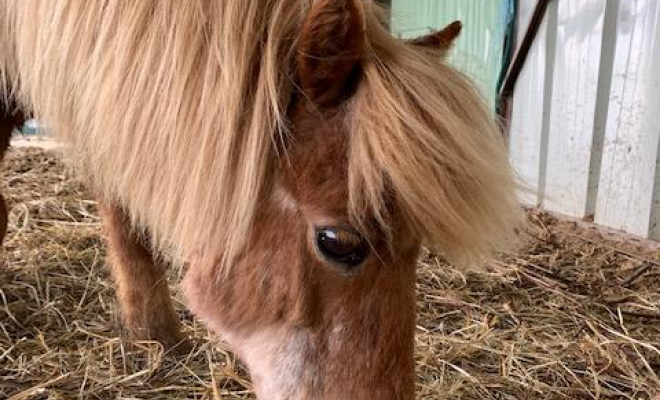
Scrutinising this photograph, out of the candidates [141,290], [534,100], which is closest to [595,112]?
[534,100]

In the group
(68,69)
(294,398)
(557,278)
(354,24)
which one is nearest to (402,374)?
(294,398)

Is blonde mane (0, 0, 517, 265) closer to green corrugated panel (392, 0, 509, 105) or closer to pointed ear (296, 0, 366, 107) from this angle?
pointed ear (296, 0, 366, 107)

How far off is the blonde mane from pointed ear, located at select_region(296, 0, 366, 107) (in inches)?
1.3

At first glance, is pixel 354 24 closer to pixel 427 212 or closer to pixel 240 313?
pixel 427 212

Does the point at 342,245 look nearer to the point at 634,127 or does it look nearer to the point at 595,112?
the point at 634,127

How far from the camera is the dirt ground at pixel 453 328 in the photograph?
203 centimetres

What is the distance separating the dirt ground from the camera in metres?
2.03

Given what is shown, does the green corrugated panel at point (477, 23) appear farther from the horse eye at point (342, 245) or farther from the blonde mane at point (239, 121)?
the horse eye at point (342, 245)

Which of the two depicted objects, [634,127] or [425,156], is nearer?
[425,156]

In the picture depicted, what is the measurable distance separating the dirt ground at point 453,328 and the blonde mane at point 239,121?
0.46m

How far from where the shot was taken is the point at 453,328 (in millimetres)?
2510

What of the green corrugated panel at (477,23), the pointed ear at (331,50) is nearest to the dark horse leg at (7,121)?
the pointed ear at (331,50)

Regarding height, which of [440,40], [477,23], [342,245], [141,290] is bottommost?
[141,290]

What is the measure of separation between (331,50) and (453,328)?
1.69m
